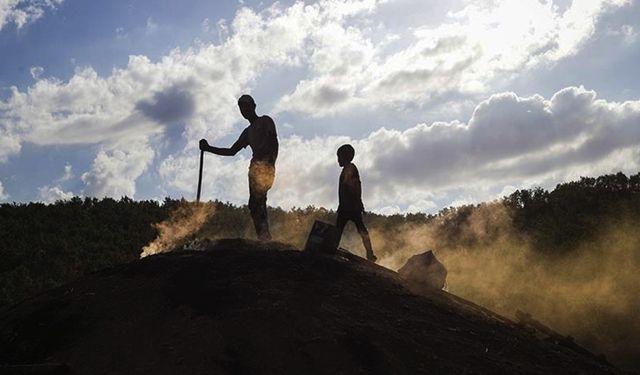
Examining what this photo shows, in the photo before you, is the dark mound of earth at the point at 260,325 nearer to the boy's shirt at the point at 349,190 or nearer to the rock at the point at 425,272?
the rock at the point at 425,272

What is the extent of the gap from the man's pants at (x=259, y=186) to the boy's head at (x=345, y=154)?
1.29 metres

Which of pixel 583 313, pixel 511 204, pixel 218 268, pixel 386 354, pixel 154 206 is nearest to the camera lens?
pixel 386 354

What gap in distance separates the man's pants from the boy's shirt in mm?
1345

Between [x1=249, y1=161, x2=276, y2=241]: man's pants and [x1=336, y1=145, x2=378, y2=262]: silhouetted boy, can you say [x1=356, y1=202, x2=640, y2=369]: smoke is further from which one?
[x1=249, y1=161, x2=276, y2=241]: man's pants

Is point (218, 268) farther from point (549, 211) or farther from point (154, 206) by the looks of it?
point (154, 206)

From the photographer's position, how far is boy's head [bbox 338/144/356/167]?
Result: 12.2 metres

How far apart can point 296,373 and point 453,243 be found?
17.9m

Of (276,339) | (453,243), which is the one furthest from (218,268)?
(453,243)

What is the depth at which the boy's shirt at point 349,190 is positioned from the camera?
12055mm

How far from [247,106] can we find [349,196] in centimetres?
266

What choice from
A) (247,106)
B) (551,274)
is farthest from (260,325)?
(551,274)

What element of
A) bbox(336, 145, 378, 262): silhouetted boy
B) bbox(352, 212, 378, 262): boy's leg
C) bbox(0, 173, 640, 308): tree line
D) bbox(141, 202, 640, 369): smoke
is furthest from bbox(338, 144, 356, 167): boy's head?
bbox(0, 173, 640, 308): tree line

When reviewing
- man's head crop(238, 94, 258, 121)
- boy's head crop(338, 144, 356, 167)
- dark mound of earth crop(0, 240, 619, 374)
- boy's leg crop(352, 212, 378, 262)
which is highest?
man's head crop(238, 94, 258, 121)

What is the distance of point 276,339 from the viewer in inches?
295
